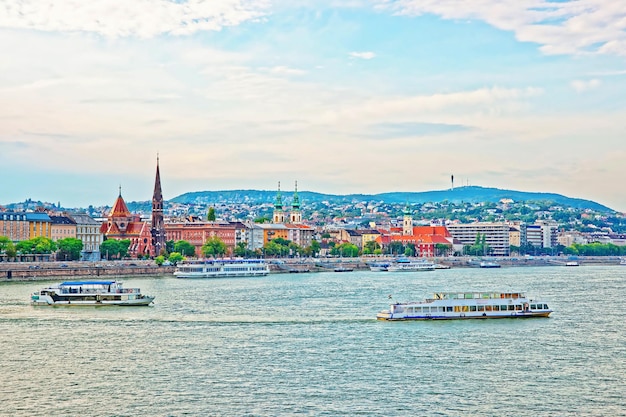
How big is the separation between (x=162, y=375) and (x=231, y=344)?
207 inches

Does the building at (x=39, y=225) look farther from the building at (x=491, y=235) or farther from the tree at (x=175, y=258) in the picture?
the building at (x=491, y=235)

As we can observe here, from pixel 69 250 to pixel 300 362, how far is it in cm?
5299

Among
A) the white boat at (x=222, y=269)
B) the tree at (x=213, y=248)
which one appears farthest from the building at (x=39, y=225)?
the white boat at (x=222, y=269)

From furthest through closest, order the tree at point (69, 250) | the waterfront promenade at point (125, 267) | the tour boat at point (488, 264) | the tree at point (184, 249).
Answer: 1. the tour boat at point (488, 264)
2. the tree at point (184, 249)
3. the tree at point (69, 250)
4. the waterfront promenade at point (125, 267)

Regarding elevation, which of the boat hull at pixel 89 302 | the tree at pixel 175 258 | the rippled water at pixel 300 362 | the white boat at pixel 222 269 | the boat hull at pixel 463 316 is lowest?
the rippled water at pixel 300 362

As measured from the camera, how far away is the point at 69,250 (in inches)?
3004

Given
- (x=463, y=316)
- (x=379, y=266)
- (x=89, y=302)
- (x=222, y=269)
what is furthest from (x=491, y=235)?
(x=463, y=316)

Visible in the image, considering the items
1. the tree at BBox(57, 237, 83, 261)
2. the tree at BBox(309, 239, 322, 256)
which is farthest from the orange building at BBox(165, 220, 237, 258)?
the tree at BBox(57, 237, 83, 261)

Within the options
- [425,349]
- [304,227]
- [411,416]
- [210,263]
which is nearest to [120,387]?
[411,416]

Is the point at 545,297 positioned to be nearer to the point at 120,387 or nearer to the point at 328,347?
the point at 328,347

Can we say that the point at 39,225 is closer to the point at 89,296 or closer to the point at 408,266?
the point at 408,266

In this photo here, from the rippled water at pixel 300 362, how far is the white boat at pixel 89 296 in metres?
1.43

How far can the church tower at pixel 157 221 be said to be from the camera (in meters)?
88.2

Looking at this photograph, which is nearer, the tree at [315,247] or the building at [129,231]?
the building at [129,231]
